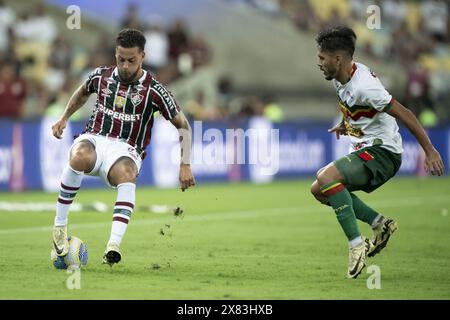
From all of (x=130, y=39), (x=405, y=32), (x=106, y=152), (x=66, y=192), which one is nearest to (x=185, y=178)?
(x=106, y=152)

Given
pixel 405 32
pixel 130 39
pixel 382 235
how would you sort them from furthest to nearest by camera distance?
Result: 1. pixel 405 32
2. pixel 382 235
3. pixel 130 39

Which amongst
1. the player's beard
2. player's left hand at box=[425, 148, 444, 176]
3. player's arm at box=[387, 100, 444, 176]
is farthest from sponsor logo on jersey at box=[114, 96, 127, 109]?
player's left hand at box=[425, 148, 444, 176]

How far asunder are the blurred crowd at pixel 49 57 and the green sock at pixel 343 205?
12.3 metres

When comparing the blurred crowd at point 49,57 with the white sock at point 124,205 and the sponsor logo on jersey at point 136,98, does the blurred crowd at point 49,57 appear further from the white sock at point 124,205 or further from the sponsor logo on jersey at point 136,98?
the white sock at point 124,205

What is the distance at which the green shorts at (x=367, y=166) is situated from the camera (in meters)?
9.28

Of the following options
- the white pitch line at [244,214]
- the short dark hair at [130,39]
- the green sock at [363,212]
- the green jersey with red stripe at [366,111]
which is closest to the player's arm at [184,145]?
the short dark hair at [130,39]

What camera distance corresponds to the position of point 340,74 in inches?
365

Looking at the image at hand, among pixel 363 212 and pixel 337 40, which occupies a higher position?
pixel 337 40

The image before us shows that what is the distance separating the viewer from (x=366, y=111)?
9.33 metres

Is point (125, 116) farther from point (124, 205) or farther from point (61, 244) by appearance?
point (61, 244)

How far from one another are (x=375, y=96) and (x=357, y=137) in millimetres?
746

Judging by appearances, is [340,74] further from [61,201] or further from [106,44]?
[106,44]

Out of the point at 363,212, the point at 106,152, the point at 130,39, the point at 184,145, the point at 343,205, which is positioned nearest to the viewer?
the point at 343,205
